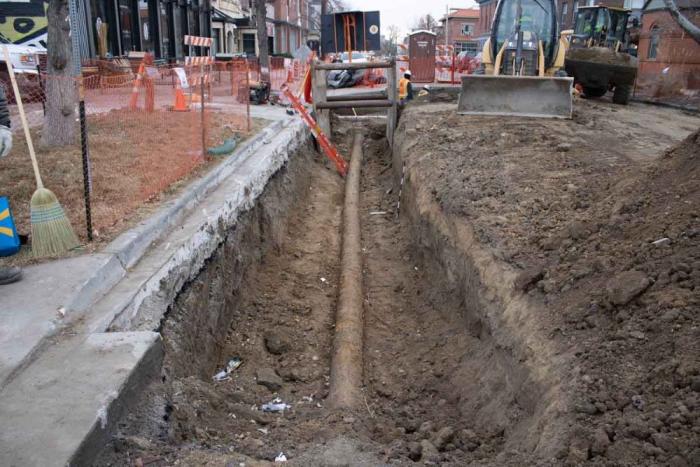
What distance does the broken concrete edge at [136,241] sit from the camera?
4.11 m

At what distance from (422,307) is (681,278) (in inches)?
117

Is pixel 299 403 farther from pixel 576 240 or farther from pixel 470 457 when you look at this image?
pixel 576 240

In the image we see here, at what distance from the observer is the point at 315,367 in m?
5.27

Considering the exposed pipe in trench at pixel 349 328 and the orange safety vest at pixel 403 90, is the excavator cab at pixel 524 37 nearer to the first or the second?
the orange safety vest at pixel 403 90

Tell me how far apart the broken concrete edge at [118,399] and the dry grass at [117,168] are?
5.05 ft

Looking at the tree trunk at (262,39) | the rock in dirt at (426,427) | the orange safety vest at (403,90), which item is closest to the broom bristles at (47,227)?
the rock in dirt at (426,427)

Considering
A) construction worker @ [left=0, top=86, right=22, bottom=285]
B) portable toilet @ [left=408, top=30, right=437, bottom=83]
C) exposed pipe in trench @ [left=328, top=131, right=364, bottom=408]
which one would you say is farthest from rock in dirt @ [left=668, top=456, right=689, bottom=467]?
portable toilet @ [left=408, top=30, right=437, bottom=83]

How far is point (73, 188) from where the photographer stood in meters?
6.49

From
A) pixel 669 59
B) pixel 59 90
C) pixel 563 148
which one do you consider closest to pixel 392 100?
pixel 563 148

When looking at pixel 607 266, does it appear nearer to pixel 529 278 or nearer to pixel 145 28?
pixel 529 278

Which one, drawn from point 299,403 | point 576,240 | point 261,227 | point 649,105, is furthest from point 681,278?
point 649,105

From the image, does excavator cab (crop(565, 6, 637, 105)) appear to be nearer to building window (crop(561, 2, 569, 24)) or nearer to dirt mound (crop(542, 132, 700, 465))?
dirt mound (crop(542, 132, 700, 465))

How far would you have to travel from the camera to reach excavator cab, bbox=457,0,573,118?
11.1 m

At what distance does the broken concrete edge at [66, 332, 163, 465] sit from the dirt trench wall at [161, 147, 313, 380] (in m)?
0.45
